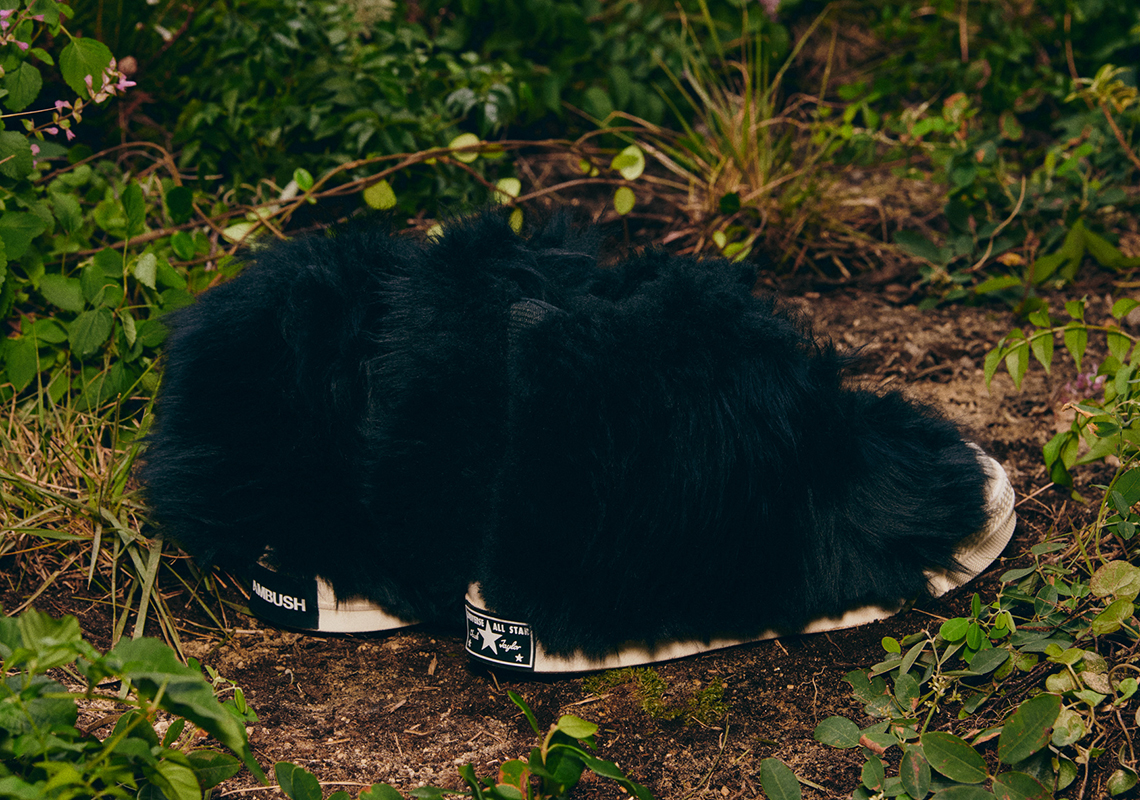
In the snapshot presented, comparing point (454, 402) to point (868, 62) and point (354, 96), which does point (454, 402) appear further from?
point (868, 62)

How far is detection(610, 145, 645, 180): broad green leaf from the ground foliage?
0.02m

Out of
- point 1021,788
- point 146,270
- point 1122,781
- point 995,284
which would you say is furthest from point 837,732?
point 146,270

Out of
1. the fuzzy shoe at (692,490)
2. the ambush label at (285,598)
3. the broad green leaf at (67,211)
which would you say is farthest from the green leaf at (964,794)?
the broad green leaf at (67,211)

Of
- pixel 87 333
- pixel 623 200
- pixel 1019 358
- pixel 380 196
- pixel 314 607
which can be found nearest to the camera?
pixel 314 607

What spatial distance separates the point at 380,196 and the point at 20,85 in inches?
29.5

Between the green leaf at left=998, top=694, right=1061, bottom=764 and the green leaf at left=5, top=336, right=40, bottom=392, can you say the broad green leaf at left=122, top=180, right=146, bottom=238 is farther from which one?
the green leaf at left=998, top=694, right=1061, bottom=764

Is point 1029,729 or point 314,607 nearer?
point 1029,729

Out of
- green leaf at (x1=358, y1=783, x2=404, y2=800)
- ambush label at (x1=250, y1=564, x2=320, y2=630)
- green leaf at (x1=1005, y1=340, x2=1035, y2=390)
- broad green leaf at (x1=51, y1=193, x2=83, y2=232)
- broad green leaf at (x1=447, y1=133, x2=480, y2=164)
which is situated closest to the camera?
green leaf at (x1=358, y1=783, x2=404, y2=800)

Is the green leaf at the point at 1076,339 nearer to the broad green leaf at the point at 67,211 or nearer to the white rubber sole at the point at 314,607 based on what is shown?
the white rubber sole at the point at 314,607

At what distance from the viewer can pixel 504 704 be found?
54.7 inches

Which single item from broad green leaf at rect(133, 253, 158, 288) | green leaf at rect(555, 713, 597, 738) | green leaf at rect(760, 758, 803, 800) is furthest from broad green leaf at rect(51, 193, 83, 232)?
green leaf at rect(760, 758, 803, 800)

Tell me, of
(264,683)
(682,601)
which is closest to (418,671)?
(264,683)

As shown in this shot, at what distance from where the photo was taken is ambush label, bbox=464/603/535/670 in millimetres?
1341

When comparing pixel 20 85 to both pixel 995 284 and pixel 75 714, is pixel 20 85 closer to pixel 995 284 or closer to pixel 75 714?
pixel 75 714
